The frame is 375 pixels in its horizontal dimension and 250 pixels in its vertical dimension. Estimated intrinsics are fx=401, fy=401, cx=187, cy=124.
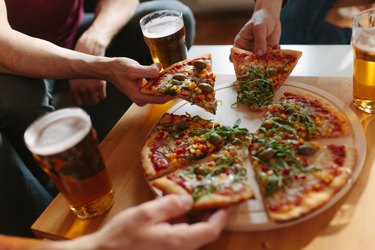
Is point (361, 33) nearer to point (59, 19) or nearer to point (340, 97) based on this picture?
point (340, 97)

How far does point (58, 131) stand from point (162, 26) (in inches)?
30.3

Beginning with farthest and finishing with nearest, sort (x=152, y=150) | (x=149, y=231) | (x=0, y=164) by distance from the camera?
(x=0, y=164) < (x=152, y=150) < (x=149, y=231)

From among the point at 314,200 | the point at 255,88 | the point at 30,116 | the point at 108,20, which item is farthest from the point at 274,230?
the point at 108,20

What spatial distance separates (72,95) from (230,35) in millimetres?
1948

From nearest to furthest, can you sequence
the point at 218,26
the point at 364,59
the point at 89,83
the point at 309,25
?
the point at 364,59 → the point at 89,83 → the point at 309,25 → the point at 218,26

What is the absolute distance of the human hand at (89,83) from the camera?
191cm

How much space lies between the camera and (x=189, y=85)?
55.4 inches

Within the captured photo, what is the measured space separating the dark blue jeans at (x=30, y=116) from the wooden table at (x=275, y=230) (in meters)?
0.28

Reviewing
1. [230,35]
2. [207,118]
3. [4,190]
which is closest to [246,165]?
[207,118]

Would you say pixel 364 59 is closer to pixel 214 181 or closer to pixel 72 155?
pixel 214 181

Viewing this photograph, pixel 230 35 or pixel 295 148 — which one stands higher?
pixel 295 148

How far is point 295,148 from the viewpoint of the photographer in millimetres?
1134

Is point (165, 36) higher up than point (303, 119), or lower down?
higher up

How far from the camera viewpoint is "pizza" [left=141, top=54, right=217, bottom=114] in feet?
4.54
